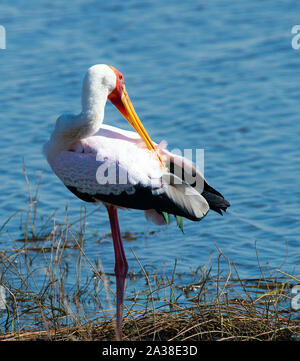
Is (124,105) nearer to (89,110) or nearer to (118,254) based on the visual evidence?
(89,110)

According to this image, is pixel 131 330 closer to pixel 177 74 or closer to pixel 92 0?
pixel 177 74

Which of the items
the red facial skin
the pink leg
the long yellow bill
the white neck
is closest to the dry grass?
the pink leg

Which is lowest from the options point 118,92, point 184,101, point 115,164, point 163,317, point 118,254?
point 163,317

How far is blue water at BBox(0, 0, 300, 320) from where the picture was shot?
28.5 feet

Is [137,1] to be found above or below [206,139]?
above

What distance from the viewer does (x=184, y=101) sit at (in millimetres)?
11656

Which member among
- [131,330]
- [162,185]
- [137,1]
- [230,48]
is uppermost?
[137,1]

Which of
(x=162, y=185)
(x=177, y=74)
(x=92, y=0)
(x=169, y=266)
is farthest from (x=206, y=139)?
(x=92, y=0)

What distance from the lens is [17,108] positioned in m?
11.7

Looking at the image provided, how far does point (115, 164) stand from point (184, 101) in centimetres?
548

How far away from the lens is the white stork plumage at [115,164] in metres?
6.18

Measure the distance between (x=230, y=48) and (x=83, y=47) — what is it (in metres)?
2.19

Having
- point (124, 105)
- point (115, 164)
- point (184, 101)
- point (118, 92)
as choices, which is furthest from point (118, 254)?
point (184, 101)

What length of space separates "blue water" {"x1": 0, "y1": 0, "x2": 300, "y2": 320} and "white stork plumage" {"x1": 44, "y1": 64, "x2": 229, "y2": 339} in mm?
1536
